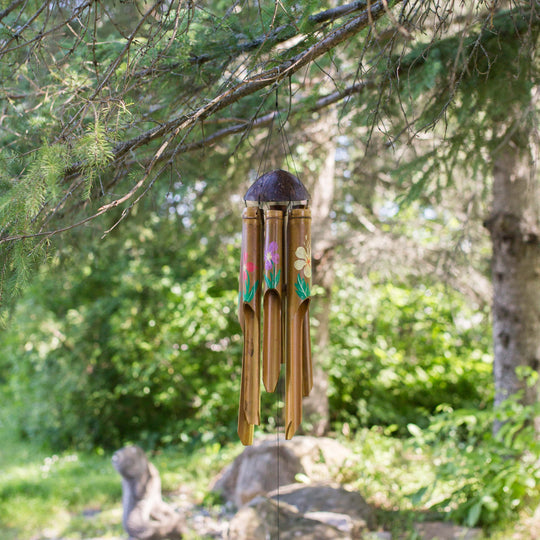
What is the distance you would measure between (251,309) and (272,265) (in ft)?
0.65

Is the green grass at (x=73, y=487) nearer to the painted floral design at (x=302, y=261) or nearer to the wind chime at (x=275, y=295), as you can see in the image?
the wind chime at (x=275, y=295)

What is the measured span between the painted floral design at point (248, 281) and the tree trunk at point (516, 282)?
2994 millimetres

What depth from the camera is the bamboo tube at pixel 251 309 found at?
6.91 feet

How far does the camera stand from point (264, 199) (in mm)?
2156

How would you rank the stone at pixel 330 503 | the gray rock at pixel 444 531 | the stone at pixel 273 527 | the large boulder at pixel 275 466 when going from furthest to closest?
the large boulder at pixel 275 466, the stone at pixel 330 503, the gray rock at pixel 444 531, the stone at pixel 273 527

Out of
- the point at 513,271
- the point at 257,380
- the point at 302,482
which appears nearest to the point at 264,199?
the point at 257,380

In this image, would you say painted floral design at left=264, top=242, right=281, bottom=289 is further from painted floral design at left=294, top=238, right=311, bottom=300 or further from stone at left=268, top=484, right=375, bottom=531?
stone at left=268, top=484, right=375, bottom=531

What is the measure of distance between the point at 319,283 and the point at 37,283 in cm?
324

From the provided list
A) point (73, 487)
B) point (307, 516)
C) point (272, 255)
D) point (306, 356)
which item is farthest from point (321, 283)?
point (272, 255)

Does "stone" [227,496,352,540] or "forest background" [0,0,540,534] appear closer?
"stone" [227,496,352,540]

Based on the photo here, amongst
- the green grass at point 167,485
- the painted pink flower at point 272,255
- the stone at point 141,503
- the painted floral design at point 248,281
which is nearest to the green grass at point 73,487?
the green grass at point 167,485

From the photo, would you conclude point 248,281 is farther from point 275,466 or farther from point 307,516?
point 275,466

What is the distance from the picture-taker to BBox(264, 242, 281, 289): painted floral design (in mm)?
2080

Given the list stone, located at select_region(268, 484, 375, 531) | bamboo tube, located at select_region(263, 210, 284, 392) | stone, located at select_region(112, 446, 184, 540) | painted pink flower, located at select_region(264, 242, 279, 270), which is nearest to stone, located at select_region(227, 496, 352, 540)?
stone, located at select_region(268, 484, 375, 531)
